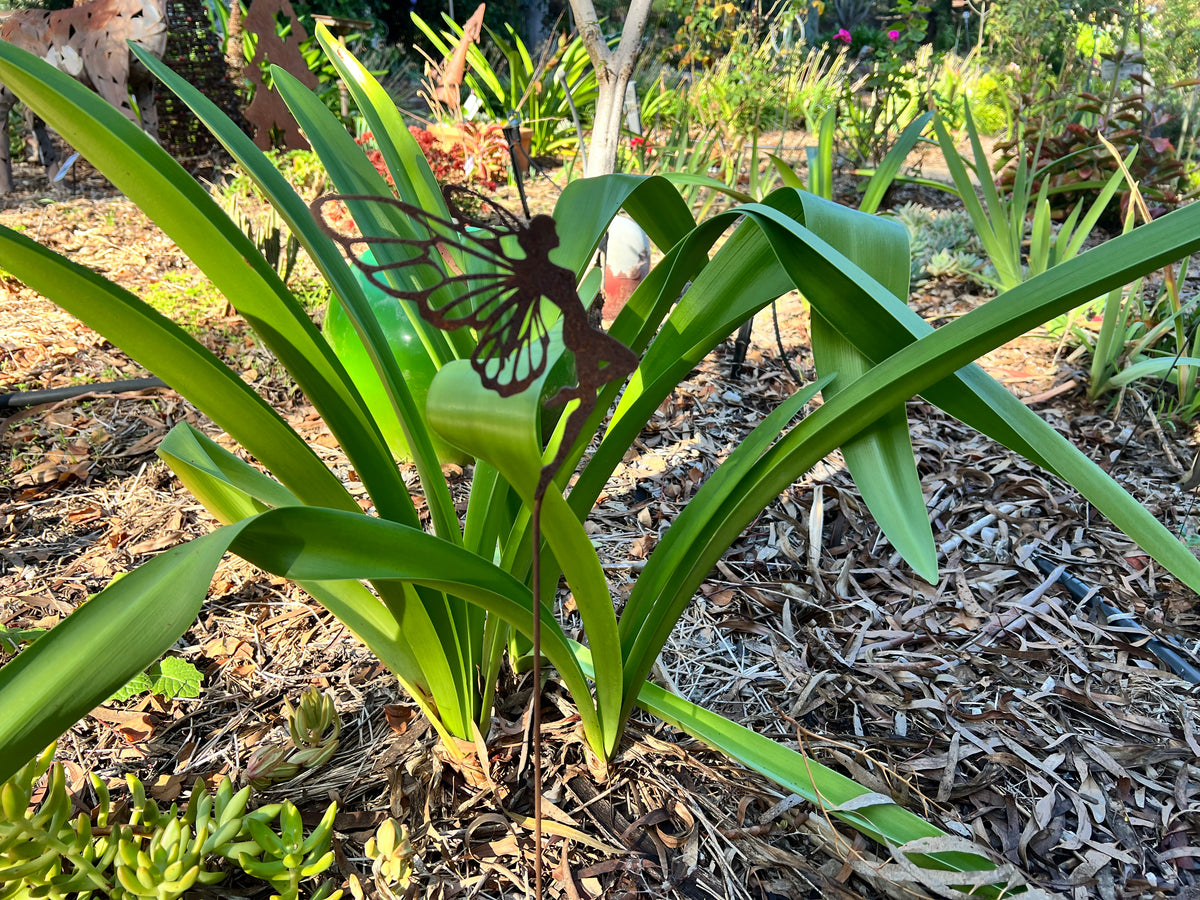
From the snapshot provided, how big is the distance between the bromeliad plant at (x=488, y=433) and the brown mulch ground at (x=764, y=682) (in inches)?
3.7

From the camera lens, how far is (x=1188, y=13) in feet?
16.8

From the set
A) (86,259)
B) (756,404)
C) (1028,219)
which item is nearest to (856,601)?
(756,404)

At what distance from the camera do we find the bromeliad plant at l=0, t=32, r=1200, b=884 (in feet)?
1.54

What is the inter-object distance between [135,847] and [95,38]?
4.07 m

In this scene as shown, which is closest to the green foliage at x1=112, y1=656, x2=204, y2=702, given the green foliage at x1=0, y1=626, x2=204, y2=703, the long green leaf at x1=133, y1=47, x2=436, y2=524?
the green foliage at x1=0, y1=626, x2=204, y2=703

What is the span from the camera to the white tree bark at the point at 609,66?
172cm

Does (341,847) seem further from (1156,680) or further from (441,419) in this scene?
(1156,680)

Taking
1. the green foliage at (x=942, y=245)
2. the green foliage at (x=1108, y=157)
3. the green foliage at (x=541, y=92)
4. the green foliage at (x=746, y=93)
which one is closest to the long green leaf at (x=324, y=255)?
the green foliage at (x=942, y=245)

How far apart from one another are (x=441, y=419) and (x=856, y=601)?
107 cm

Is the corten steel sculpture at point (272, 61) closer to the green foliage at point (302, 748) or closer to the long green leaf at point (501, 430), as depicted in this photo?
the green foliage at point (302, 748)

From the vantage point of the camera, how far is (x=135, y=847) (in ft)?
2.26

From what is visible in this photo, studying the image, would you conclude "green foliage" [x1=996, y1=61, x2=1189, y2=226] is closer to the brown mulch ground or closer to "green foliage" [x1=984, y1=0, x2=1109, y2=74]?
"green foliage" [x1=984, y1=0, x2=1109, y2=74]

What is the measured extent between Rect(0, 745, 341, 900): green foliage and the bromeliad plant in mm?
195

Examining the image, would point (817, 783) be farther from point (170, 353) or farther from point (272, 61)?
point (272, 61)
